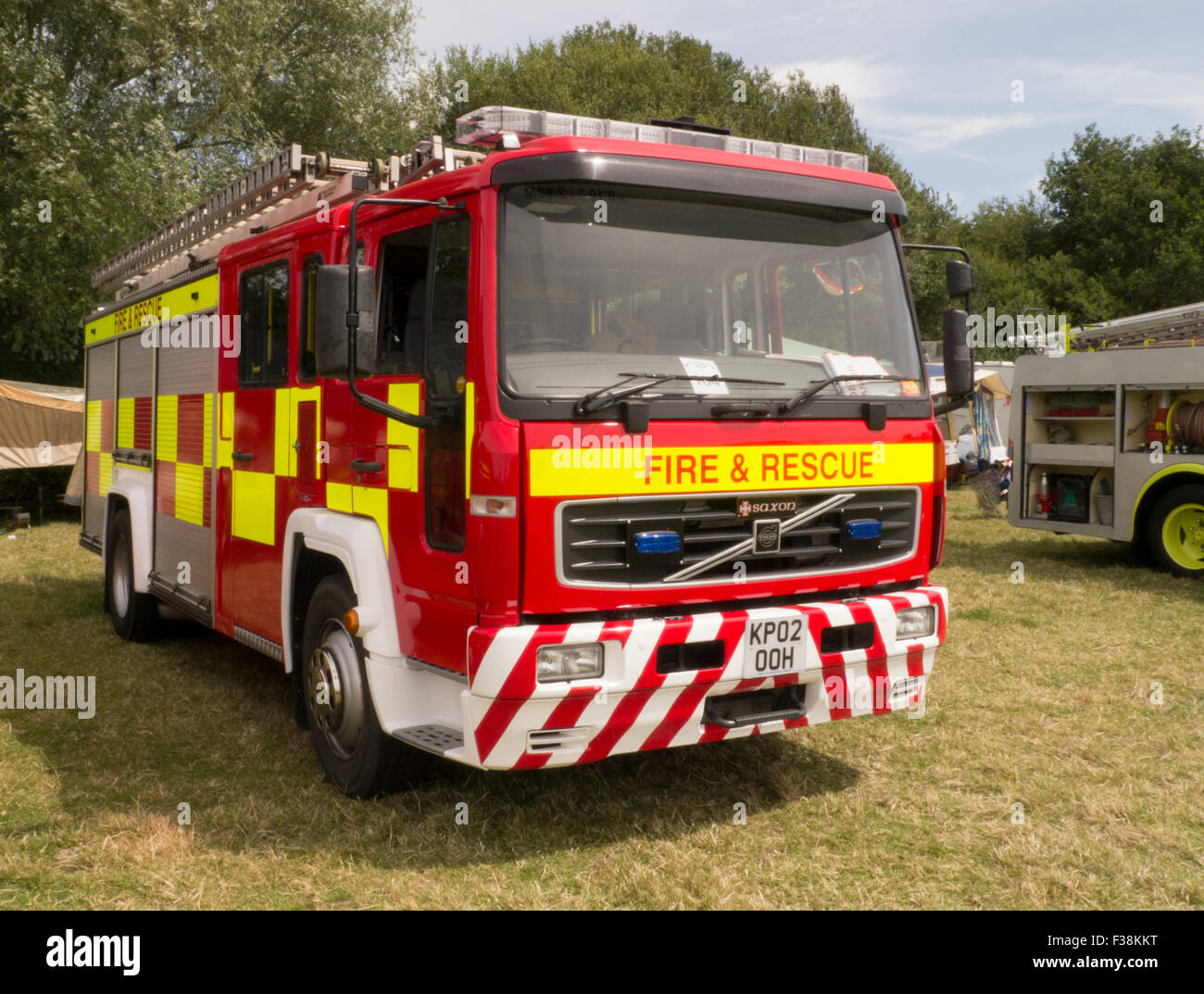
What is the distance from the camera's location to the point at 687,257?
163 inches

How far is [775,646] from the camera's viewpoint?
4.16 metres

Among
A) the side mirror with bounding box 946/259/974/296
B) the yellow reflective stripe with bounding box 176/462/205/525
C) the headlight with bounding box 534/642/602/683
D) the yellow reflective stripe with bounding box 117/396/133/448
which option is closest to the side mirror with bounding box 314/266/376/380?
the headlight with bounding box 534/642/602/683

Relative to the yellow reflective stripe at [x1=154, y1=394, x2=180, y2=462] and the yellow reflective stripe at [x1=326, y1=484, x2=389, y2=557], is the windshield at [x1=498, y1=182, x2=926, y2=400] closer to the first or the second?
the yellow reflective stripe at [x1=326, y1=484, x2=389, y2=557]

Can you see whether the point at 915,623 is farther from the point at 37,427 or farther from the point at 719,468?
the point at 37,427

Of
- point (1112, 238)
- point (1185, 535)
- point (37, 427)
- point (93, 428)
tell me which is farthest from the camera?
point (1112, 238)

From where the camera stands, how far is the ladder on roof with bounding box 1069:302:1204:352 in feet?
36.6

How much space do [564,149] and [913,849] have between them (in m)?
2.85

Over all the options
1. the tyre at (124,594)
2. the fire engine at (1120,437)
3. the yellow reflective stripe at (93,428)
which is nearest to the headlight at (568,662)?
the tyre at (124,594)

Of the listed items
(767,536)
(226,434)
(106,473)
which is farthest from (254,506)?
(106,473)

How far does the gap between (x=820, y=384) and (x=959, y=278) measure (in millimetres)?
1133

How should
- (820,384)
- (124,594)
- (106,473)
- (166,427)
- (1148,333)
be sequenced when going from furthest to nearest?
(1148,333) → (106,473) → (124,594) → (166,427) → (820,384)

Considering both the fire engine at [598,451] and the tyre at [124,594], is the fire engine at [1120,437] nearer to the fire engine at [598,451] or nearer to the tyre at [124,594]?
the fire engine at [598,451]

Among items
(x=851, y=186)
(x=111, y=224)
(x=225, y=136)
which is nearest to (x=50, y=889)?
(x=851, y=186)

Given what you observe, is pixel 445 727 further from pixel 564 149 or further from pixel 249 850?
pixel 564 149
